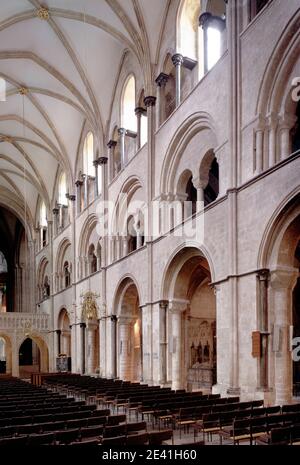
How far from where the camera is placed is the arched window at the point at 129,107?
2581 cm

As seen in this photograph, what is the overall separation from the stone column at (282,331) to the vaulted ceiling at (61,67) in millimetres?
12595

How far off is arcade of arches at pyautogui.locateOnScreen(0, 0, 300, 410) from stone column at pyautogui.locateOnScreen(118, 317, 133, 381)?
8 cm

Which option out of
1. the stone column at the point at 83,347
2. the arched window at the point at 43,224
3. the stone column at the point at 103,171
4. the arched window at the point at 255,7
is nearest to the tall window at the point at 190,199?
the arched window at the point at 255,7

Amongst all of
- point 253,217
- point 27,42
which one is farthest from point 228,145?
point 27,42

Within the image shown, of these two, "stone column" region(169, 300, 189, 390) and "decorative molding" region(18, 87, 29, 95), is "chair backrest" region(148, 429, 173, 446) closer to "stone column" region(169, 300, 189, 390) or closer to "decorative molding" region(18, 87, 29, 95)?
"stone column" region(169, 300, 189, 390)

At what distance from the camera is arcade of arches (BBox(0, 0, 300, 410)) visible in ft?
45.3

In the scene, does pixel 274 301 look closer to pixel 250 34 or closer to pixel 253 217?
pixel 253 217

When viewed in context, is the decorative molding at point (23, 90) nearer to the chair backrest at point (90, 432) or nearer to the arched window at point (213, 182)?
the arched window at point (213, 182)

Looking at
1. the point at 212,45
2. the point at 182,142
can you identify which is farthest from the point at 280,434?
the point at 212,45

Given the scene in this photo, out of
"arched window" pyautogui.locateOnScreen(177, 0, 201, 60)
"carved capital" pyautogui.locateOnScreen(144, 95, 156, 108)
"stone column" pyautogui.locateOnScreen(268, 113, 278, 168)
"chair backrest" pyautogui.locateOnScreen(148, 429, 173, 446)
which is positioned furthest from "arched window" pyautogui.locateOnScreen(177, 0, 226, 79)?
"chair backrest" pyautogui.locateOnScreen(148, 429, 173, 446)

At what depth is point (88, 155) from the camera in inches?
1268

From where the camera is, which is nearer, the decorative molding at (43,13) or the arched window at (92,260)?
the decorative molding at (43,13)

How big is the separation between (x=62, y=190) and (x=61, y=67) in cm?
1296
